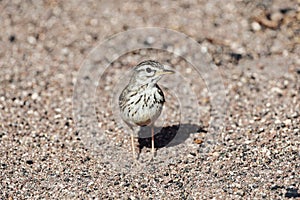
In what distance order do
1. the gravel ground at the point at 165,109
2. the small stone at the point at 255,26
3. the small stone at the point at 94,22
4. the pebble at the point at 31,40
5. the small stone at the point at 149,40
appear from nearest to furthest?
the gravel ground at the point at 165,109 → the small stone at the point at 149,40 → the small stone at the point at 255,26 → the pebble at the point at 31,40 → the small stone at the point at 94,22

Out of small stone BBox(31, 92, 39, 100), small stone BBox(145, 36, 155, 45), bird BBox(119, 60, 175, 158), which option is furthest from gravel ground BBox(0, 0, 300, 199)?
bird BBox(119, 60, 175, 158)

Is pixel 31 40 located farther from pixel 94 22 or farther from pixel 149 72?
pixel 149 72

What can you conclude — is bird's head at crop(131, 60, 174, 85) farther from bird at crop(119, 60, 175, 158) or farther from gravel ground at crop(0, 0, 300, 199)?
gravel ground at crop(0, 0, 300, 199)

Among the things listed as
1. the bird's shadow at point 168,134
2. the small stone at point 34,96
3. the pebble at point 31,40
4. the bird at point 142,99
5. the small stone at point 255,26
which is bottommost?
the bird's shadow at point 168,134

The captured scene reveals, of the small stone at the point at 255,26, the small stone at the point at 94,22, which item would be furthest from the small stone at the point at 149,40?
the small stone at the point at 255,26

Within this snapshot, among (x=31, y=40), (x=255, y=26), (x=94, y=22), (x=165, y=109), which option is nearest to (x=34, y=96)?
(x=31, y=40)

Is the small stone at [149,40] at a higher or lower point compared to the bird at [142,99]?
higher

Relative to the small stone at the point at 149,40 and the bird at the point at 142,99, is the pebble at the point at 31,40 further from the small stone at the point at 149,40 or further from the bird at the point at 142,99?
the bird at the point at 142,99
